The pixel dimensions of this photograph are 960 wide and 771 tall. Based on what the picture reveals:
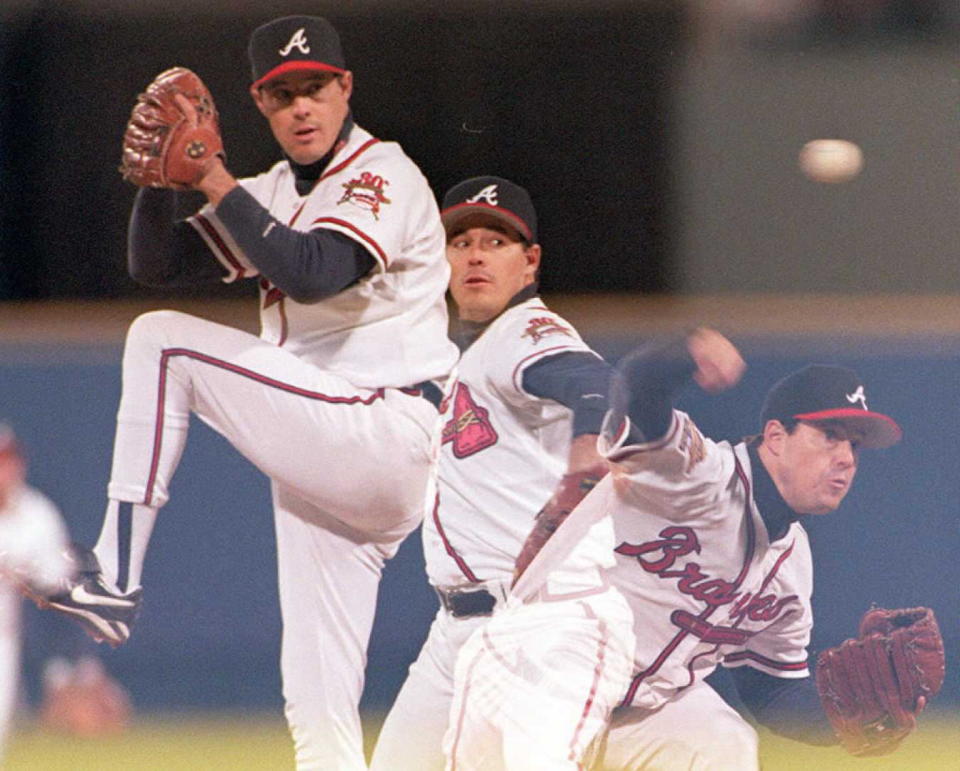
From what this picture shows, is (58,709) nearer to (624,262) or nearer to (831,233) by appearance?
(624,262)

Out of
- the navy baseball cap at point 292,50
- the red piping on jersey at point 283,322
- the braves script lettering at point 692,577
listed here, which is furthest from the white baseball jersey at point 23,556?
the braves script lettering at point 692,577

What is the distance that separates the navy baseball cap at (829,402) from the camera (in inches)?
83.0

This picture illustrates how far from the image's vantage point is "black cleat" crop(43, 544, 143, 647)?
6.89 feet

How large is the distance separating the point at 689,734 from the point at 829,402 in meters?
0.50

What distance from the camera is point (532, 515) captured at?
2.10 metres

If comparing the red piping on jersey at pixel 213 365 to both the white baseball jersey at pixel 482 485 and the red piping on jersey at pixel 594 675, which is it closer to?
the white baseball jersey at pixel 482 485

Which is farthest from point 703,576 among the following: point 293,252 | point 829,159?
point 293,252

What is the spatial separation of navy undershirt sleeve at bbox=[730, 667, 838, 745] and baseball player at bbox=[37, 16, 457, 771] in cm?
52

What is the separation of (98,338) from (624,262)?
0.74 m

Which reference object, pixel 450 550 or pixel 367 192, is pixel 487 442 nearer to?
pixel 450 550

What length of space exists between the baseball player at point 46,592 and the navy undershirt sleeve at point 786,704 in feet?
2.83

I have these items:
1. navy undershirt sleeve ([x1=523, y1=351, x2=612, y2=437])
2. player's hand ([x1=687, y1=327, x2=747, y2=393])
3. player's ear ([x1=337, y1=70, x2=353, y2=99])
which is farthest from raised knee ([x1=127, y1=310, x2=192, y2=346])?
player's hand ([x1=687, y1=327, x2=747, y2=393])

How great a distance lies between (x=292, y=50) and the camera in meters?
2.10

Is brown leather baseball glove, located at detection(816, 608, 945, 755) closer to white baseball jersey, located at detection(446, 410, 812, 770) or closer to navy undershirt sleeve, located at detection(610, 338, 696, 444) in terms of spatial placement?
white baseball jersey, located at detection(446, 410, 812, 770)
